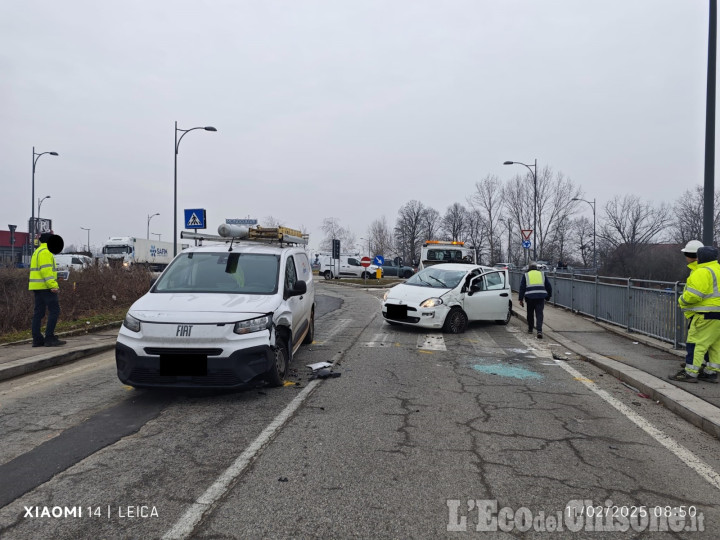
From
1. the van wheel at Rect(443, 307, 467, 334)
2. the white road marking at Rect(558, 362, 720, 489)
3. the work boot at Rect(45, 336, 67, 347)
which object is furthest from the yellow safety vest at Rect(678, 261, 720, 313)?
the work boot at Rect(45, 336, 67, 347)

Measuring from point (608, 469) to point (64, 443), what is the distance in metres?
4.50

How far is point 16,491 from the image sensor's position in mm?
3523

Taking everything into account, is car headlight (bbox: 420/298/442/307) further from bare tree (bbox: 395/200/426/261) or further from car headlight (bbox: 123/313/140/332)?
bare tree (bbox: 395/200/426/261)


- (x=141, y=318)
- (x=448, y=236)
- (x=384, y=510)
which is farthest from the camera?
(x=448, y=236)

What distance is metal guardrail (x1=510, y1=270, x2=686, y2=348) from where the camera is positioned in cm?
958

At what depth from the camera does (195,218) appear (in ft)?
56.7

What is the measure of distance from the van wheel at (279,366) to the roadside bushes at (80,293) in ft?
27.0

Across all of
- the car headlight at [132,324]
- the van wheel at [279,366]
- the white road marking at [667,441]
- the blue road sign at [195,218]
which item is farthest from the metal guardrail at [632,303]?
the blue road sign at [195,218]

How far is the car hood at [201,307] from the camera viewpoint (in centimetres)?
555

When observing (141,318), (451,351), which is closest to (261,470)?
(141,318)

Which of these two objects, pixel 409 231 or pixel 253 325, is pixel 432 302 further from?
pixel 409 231

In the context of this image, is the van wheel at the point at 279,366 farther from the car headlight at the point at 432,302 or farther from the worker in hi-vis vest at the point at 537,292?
the worker in hi-vis vest at the point at 537,292

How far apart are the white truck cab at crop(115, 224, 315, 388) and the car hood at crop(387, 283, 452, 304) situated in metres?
5.19

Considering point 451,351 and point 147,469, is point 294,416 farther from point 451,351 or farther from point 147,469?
point 451,351
